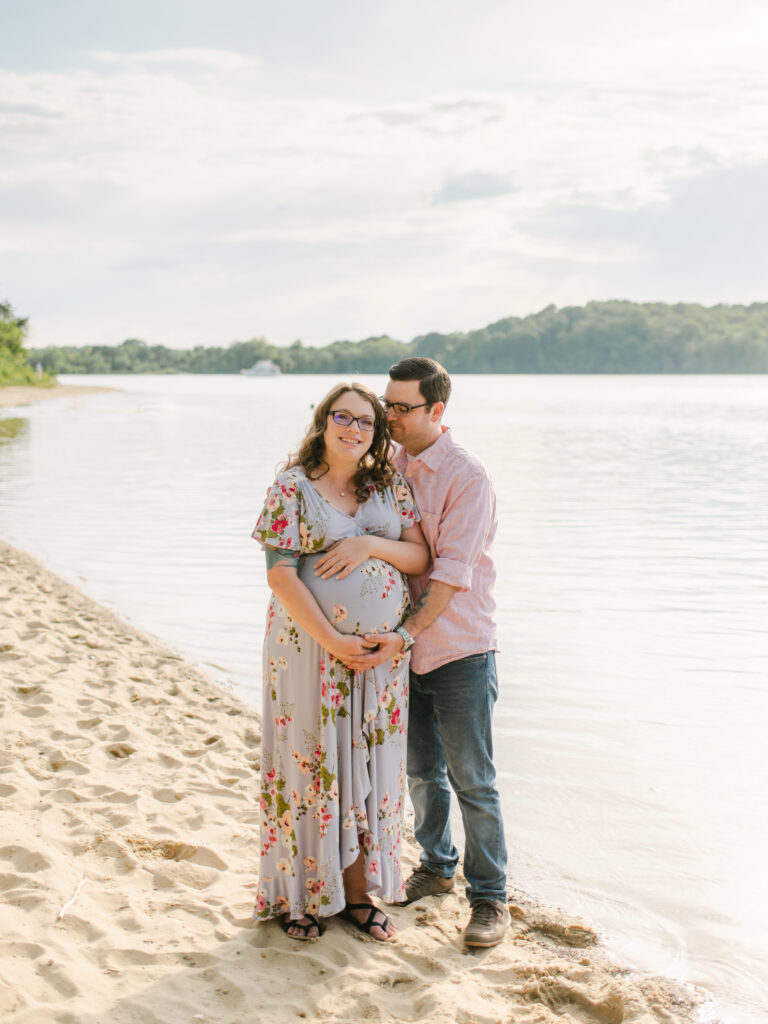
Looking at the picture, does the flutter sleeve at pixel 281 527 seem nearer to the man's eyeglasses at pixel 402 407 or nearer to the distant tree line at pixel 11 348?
the man's eyeglasses at pixel 402 407

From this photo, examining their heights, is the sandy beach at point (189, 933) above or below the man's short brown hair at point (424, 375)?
below

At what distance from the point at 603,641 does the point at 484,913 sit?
5.15 metres

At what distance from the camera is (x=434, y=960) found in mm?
3520

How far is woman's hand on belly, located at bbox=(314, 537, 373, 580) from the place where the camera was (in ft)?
10.8

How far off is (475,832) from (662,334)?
407ft

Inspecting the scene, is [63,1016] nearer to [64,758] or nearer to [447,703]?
[447,703]

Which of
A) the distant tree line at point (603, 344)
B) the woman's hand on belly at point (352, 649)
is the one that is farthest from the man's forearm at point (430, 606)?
the distant tree line at point (603, 344)

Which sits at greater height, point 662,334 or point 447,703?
point 662,334

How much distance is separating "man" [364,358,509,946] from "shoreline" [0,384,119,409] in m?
49.9

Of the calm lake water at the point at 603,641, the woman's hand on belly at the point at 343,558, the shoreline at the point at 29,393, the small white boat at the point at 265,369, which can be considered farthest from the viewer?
the small white boat at the point at 265,369

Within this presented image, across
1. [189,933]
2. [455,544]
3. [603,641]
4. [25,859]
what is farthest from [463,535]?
[603,641]

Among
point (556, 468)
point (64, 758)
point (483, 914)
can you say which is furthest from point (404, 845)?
point (556, 468)

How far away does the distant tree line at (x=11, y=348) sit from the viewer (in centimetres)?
6562

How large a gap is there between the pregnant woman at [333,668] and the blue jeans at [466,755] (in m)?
0.18
